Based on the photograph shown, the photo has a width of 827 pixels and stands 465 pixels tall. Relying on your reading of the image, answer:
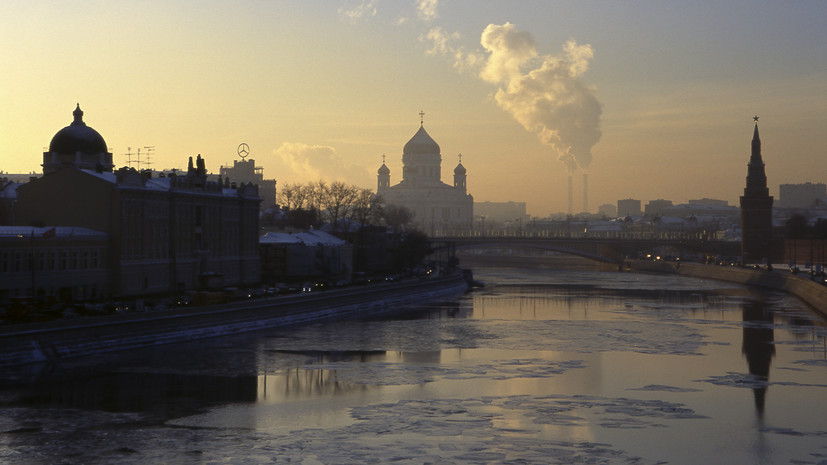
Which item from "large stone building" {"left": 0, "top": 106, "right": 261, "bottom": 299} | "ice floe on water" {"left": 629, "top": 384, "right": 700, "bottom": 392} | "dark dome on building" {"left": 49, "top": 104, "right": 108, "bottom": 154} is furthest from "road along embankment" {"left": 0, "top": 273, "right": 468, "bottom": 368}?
"ice floe on water" {"left": 629, "top": 384, "right": 700, "bottom": 392}

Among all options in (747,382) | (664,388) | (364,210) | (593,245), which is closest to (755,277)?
(364,210)

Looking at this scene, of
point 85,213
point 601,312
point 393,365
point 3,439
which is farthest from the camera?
point 601,312

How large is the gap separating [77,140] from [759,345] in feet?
122

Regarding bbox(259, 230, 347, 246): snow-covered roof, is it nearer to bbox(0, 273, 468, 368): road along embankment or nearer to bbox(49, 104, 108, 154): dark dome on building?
bbox(0, 273, 468, 368): road along embankment

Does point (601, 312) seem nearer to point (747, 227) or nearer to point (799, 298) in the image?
point (799, 298)

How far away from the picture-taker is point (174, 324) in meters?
42.4

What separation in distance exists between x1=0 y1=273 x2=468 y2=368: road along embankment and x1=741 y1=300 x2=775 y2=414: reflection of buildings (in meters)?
20.0

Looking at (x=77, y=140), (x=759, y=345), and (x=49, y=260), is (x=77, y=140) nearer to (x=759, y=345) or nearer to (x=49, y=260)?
(x=49, y=260)

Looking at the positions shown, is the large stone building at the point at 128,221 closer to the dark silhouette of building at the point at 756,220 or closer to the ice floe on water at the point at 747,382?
the ice floe on water at the point at 747,382

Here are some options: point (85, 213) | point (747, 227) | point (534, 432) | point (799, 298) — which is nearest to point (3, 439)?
point (534, 432)

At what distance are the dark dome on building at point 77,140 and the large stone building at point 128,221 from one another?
0.18 feet

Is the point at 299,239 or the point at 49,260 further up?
the point at 299,239

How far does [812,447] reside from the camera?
25484mm

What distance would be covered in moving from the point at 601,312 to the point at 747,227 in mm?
67649
